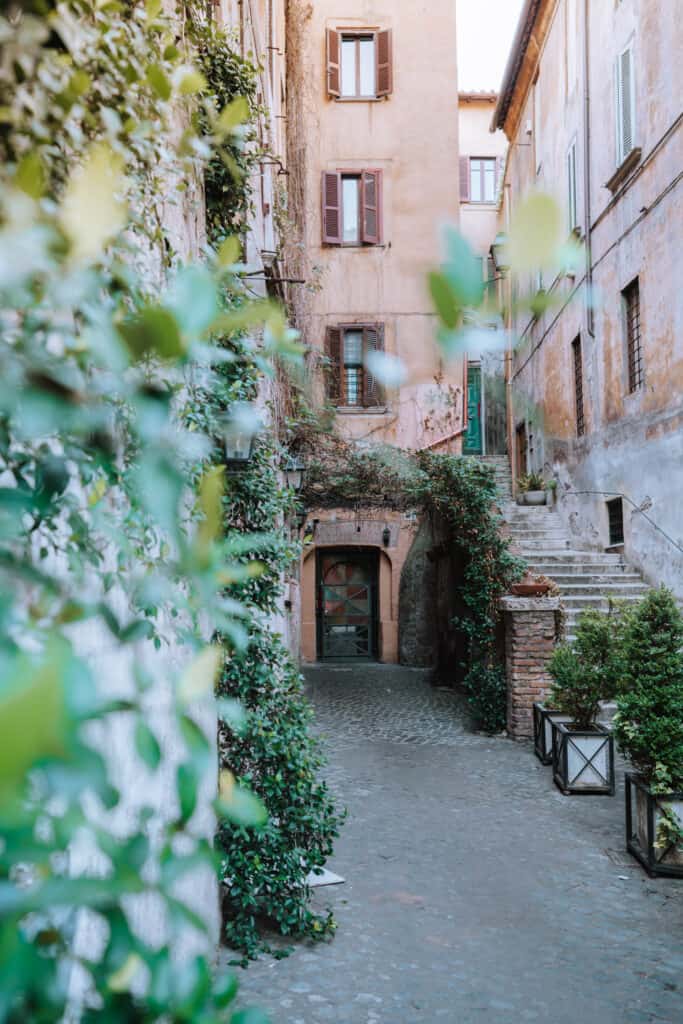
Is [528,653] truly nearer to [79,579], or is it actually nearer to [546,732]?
[546,732]

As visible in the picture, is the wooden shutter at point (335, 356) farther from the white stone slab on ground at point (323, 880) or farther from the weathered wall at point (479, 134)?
the weathered wall at point (479, 134)

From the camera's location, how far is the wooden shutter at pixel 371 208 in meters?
16.7

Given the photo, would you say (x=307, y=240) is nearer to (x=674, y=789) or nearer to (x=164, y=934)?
(x=674, y=789)

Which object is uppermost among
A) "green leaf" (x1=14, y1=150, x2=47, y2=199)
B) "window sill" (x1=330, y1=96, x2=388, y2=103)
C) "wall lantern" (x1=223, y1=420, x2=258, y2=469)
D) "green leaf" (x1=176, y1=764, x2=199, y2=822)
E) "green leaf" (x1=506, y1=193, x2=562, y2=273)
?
"window sill" (x1=330, y1=96, x2=388, y2=103)

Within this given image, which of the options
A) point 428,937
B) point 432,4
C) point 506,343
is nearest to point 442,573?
point 432,4

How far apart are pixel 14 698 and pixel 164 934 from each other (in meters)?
3.32

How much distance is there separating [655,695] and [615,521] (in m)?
7.96

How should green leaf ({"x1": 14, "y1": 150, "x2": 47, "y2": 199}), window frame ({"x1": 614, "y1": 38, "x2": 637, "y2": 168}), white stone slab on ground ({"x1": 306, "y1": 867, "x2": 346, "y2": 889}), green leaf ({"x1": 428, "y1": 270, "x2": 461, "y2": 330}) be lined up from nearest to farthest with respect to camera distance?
green leaf ({"x1": 428, "y1": 270, "x2": 461, "y2": 330}), green leaf ({"x1": 14, "y1": 150, "x2": 47, "y2": 199}), white stone slab on ground ({"x1": 306, "y1": 867, "x2": 346, "y2": 889}), window frame ({"x1": 614, "y1": 38, "x2": 637, "y2": 168})

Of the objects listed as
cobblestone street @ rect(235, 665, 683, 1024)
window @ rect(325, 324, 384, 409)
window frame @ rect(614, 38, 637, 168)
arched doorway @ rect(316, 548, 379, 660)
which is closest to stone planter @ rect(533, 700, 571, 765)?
cobblestone street @ rect(235, 665, 683, 1024)

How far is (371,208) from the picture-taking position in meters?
16.8

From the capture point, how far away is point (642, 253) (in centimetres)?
1191

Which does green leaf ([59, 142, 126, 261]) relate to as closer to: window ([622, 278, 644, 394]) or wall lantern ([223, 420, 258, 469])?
wall lantern ([223, 420, 258, 469])

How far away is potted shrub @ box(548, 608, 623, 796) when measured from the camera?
7.75 meters

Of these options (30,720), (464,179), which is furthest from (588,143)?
(30,720)
